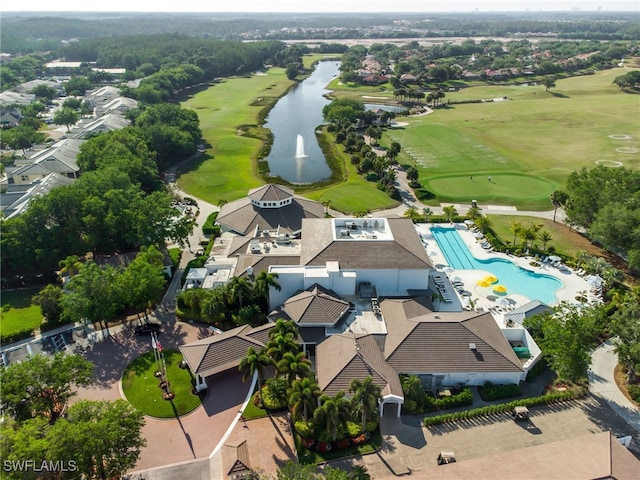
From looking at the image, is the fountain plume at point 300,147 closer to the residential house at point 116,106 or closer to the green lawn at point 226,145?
the green lawn at point 226,145

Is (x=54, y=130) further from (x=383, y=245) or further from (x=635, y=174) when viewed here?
(x=635, y=174)

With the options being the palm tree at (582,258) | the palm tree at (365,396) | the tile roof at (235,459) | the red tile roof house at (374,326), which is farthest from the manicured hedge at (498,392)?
the palm tree at (582,258)

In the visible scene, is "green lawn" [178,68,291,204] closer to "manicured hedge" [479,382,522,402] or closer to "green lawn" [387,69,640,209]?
"green lawn" [387,69,640,209]

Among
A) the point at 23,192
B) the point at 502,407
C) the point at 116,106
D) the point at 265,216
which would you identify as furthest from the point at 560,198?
the point at 116,106

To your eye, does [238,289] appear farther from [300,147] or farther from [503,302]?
[300,147]

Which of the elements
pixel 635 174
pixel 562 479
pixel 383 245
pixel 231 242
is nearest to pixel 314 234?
pixel 383 245

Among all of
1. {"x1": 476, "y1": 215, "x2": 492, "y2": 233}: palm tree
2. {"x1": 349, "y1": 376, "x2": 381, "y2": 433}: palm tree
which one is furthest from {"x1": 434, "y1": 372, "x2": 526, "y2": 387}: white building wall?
{"x1": 476, "y1": 215, "x2": 492, "y2": 233}: palm tree
